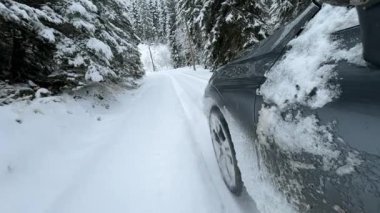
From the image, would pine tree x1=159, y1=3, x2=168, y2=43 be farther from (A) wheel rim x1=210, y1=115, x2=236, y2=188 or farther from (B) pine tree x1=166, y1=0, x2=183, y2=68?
(A) wheel rim x1=210, y1=115, x2=236, y2=188

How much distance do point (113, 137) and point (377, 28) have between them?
511cm

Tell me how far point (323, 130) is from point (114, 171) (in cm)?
335

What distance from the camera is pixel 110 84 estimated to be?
1002 cm

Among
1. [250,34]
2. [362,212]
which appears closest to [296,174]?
[362,212]

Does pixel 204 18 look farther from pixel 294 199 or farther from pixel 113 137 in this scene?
pixel 294 199

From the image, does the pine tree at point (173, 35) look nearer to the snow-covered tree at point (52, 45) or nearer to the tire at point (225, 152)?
the snow-covered tree at point (52, 45)

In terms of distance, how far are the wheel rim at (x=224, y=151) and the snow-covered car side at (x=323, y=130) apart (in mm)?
798

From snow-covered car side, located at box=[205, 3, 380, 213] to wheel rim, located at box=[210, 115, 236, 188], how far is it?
80cm

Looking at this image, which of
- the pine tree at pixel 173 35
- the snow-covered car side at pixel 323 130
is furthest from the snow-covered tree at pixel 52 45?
the pine tree at pixel 173 35

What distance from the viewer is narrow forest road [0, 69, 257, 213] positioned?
3.17m

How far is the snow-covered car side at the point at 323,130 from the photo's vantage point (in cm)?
106

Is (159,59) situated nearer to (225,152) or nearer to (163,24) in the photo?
(163,24)

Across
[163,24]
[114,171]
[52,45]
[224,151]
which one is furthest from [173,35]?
[224,151]

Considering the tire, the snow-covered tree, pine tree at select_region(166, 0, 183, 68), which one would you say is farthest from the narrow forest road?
pine tree at select_region(166, 0, 183, 68)
